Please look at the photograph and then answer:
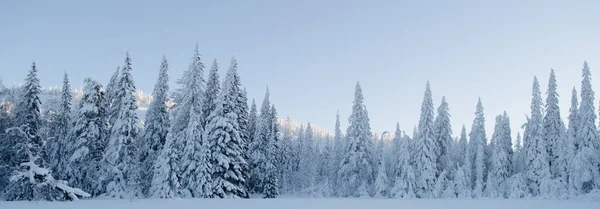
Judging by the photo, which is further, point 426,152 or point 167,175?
point 426,152

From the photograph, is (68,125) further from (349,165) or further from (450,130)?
(450,130)

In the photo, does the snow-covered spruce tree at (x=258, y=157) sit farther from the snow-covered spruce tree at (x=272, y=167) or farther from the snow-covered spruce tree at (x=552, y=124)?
the snow-covered spruce tree at (x=552, y=124)

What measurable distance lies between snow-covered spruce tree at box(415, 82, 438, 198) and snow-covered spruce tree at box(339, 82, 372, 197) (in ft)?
20.1

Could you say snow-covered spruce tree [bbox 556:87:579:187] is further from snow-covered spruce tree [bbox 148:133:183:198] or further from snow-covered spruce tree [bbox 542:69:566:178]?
snow-covered spruce tree [bbox 148:133:183:198]

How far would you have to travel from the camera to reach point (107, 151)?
34.5m

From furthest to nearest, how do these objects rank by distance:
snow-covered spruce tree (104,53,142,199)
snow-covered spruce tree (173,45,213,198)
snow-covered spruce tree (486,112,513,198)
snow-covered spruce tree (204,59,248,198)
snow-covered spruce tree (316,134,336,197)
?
1. snow-covered spruce tree (316,134,336,197)
2. snow-covered spruce tree (486,112,513,198)
3. snow-covered spruce tree (204,59,248,198)
4. snow-covered spruce tree (173,45,213,198)
5. snow-covered spruce tree (104,53,142,199)

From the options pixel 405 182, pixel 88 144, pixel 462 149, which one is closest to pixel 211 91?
pixel 88 144

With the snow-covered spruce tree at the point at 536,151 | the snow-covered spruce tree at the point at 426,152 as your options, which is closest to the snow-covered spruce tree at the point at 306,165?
the snow-covered spruce tree at the point at 426,152

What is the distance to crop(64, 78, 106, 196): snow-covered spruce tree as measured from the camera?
34.8 m

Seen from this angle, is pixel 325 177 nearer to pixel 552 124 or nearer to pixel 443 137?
pixel 443 137

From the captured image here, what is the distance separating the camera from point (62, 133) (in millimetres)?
40812

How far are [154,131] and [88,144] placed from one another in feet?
18.6

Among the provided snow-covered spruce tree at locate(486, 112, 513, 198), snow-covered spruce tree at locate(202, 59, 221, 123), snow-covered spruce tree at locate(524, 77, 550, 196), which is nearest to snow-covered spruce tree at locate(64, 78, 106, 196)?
snow-covered spruce tree at locate(202, 59, 221, 123)

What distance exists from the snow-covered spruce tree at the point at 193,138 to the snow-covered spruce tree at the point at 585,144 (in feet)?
124
